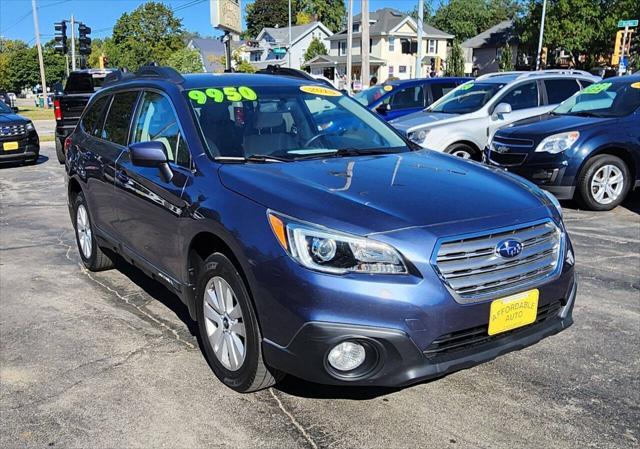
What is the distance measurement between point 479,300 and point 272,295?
3.17 ft

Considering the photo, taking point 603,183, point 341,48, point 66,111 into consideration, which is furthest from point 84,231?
point 341,48

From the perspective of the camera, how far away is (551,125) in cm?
799

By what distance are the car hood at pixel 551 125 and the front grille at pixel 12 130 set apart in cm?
1020

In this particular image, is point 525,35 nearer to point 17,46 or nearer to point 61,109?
point 61,109

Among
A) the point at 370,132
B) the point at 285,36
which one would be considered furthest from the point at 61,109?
the point at 285,36

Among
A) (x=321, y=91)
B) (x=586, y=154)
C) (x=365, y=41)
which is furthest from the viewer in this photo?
(x=365, y=41)

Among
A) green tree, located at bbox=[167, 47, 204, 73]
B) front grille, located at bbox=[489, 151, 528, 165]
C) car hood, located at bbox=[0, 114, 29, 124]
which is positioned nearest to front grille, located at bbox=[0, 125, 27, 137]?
car hood, located at bbox=[0, 114, 29, 124]

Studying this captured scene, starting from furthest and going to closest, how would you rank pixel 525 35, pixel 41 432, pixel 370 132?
pixel 525 35 → pixel 370 132 → pixel 41 432

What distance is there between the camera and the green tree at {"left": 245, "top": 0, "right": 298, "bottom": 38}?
10272 centimetres

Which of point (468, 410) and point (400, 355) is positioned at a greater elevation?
point (400, 355)

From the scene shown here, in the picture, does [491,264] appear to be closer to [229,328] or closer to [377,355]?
[377,355]

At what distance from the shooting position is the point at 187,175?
3.57 meters

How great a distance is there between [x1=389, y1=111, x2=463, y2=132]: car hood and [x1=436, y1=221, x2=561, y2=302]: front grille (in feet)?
21.9

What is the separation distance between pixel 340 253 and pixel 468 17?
349ft
